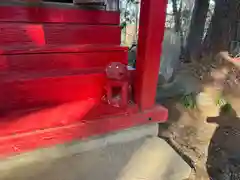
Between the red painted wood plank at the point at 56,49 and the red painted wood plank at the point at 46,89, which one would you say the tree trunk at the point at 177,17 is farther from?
the red painted wood plank at the point at 46,89

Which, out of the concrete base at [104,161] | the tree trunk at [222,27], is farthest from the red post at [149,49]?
the tree trunk at [222,27]

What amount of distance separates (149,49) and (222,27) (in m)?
4.18

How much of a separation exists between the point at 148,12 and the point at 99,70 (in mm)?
525

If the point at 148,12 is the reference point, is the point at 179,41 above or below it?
below

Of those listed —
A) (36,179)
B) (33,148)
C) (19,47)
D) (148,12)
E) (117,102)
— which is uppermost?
(148,12)

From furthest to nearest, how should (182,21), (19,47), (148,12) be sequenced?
(182,21) < (19,47) < (148,12)

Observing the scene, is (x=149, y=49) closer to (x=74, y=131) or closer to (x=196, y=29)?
(x=74, y=131)

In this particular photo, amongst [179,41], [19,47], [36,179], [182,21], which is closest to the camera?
[36,179]

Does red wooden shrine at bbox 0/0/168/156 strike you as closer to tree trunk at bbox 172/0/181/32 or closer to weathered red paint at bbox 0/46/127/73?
weathered red paint at bbox 0/46/127/73

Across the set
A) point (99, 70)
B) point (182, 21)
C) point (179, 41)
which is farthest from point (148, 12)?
point (182, 21)

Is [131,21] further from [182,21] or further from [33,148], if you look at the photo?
[33,148]

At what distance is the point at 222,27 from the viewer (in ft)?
16.7

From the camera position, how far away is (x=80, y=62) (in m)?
1.73

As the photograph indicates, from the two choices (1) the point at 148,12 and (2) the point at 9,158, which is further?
(1) the point at 148,12
